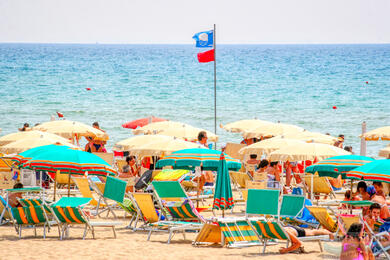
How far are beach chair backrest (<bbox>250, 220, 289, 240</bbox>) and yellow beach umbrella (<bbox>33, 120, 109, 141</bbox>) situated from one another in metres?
8.46

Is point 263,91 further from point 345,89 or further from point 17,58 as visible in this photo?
point 17,58

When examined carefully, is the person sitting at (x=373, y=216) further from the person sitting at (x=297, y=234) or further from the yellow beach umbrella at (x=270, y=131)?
the yellow beach umbrella at (x=270, y=131)

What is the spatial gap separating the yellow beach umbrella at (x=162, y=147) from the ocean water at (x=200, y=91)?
15750 millimetres

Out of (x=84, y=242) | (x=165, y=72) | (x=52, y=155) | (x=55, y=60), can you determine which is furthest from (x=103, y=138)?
(x=55, y=60)

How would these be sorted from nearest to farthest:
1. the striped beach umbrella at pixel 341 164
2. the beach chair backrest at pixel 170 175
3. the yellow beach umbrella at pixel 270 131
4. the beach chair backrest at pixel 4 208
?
the beach chair backrest at pixel 4 208 → the striped beach umbrella at pixel 341 164 → the beach chair backrest at pixel 170 175 → the yellow beach umbrella at pixel 270 131

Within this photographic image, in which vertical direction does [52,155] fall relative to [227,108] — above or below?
above

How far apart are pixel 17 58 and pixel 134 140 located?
78282mm

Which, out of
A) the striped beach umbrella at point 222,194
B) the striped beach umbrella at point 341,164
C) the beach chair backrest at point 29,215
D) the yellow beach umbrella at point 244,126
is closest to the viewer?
the beach chair backrest at point 29,215

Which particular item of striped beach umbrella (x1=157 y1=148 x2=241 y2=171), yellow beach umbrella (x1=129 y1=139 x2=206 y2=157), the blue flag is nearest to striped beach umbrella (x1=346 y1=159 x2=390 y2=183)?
striped beach umbrella (x1=157 y1=148 x2=241 y2=171)

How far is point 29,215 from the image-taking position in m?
9.30

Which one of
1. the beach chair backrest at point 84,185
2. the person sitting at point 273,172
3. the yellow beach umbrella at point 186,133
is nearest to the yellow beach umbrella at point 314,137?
the person sitting at point 273,172

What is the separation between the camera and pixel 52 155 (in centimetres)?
1017

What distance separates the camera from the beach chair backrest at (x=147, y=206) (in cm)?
967

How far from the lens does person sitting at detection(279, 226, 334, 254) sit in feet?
27.8
